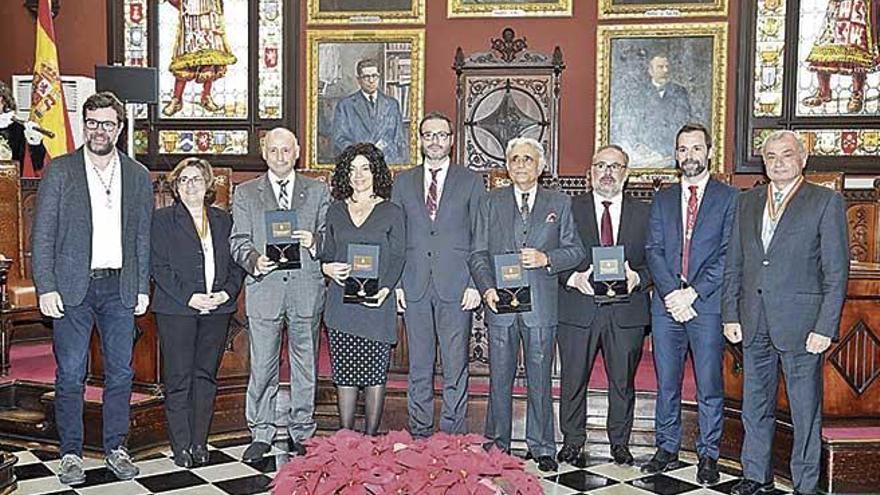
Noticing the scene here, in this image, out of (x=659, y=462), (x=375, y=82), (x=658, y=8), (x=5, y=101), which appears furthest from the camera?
(x=375, y=82)

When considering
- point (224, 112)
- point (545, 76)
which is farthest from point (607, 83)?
point (224, 112)

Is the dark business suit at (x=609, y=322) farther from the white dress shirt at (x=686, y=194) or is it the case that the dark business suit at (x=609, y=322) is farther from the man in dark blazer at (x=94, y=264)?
the man in dark blazer at (x=94, y=264)

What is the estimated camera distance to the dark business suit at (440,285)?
4.45m

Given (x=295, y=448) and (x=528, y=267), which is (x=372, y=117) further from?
(x=528, y=267)

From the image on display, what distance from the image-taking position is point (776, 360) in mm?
4133

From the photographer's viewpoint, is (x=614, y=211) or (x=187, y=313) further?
(x=614, y=211)

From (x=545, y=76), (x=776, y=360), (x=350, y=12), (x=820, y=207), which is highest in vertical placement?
(x=350, y=12)

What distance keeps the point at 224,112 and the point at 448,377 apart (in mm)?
4801

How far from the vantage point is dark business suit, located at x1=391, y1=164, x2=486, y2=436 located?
14.6 feet

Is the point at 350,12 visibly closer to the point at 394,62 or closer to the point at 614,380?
the point at 394,62

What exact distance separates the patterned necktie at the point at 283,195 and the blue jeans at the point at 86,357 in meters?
0.81

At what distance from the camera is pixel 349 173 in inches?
170

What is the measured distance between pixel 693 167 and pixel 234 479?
2499mm

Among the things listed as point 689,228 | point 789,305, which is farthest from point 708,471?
point 689,228
